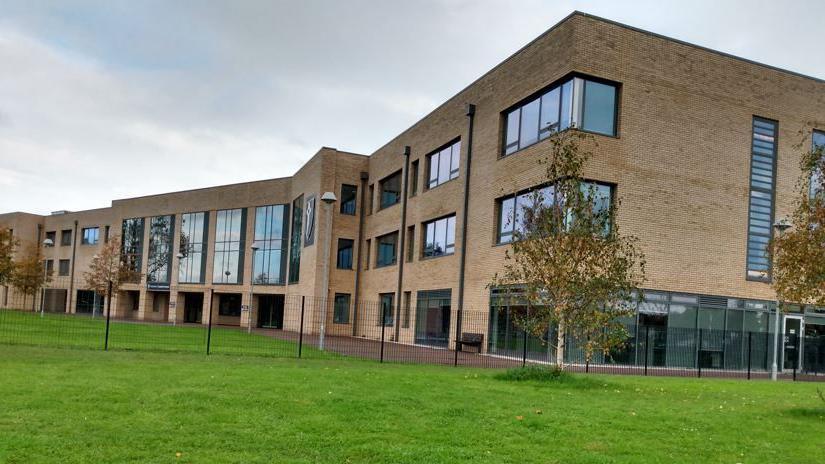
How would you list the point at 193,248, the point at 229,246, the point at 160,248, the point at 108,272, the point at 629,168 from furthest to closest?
the point at 160,248 < the point at 193,248 < the point at 229,246 < the point at 108,272 < the point at 629,168

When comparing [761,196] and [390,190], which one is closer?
[761,196]

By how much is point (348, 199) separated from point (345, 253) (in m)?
3.30

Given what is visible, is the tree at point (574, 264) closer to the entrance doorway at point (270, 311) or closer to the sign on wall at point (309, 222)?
the sign on wall at point (309, 222)

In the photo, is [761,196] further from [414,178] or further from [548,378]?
[414,178]

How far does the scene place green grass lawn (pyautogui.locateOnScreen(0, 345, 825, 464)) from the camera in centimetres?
706

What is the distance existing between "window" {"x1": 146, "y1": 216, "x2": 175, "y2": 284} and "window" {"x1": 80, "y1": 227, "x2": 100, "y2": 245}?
11.4 meters

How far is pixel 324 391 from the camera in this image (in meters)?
10.7

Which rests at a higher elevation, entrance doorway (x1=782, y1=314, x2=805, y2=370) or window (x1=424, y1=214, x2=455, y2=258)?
window (x1=424, y1=214, x2=455, y2=258)

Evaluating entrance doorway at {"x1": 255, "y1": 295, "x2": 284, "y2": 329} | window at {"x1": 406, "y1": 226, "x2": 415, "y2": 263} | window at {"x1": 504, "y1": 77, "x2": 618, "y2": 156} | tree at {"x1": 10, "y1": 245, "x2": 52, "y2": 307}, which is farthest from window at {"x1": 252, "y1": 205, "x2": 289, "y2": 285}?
window at {"x1": 504, "y1": 77, "x2": 618, "y2": 156}

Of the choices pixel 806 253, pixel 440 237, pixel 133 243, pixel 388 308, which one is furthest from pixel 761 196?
pixel 133 243

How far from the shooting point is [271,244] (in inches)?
1957

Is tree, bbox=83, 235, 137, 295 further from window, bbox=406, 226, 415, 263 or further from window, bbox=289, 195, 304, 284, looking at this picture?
window, bbox=406, 226, 415, 263

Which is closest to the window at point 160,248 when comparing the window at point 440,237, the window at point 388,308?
the window at point 388,308

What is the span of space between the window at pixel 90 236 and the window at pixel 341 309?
3799 centimetres
